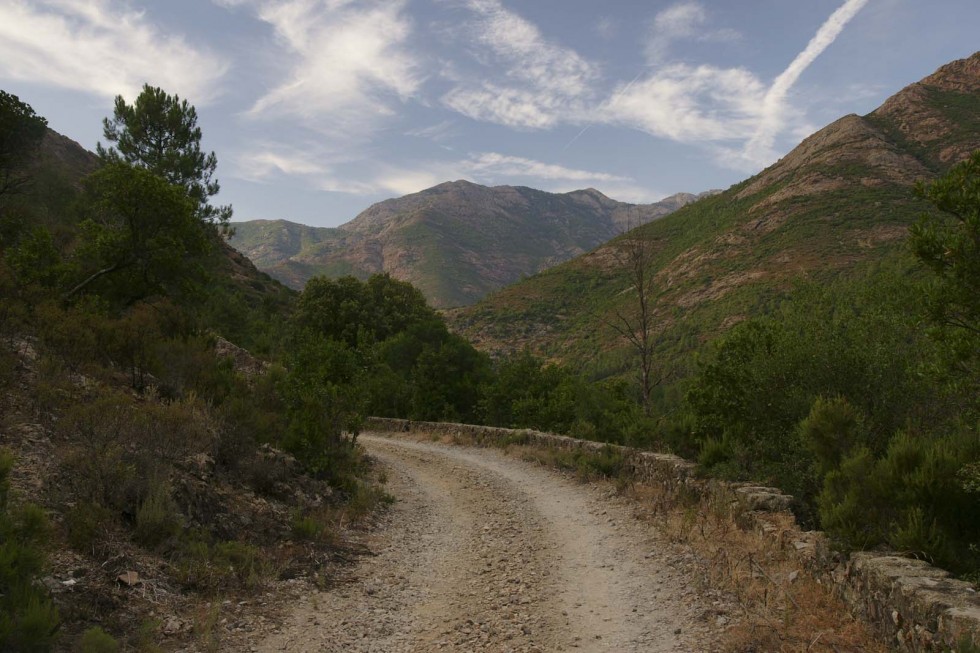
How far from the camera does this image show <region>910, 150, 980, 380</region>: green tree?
17.4 ft

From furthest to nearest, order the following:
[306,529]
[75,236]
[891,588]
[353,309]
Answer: [353,309]
[75,236]
[306,529]
[891,588]

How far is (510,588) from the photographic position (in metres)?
6.72

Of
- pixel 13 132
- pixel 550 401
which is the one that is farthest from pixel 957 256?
pixel 13 132

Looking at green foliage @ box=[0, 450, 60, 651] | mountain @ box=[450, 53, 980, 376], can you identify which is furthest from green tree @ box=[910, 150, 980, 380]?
mountain @ box=[450, 53, 980, 376]

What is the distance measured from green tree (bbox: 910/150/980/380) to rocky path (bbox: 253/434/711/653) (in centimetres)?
383

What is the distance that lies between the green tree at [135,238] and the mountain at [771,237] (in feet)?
140

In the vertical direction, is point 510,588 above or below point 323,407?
below

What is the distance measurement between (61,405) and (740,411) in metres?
11.4

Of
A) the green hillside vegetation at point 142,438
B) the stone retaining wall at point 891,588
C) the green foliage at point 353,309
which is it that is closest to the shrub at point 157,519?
the green hillside vegetation at point 142,438

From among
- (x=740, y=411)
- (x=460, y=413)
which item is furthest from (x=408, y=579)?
(x=460, y=413)

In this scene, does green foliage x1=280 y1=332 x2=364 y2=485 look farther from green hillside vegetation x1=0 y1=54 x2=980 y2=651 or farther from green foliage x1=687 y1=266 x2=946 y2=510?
green foliage x1=687 y1=266 x2=946 y2=510

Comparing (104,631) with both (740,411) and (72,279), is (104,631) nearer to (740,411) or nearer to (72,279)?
(740,411)

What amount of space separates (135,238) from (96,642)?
14361mm

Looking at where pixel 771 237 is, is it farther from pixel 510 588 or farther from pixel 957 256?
pixel 510 588
